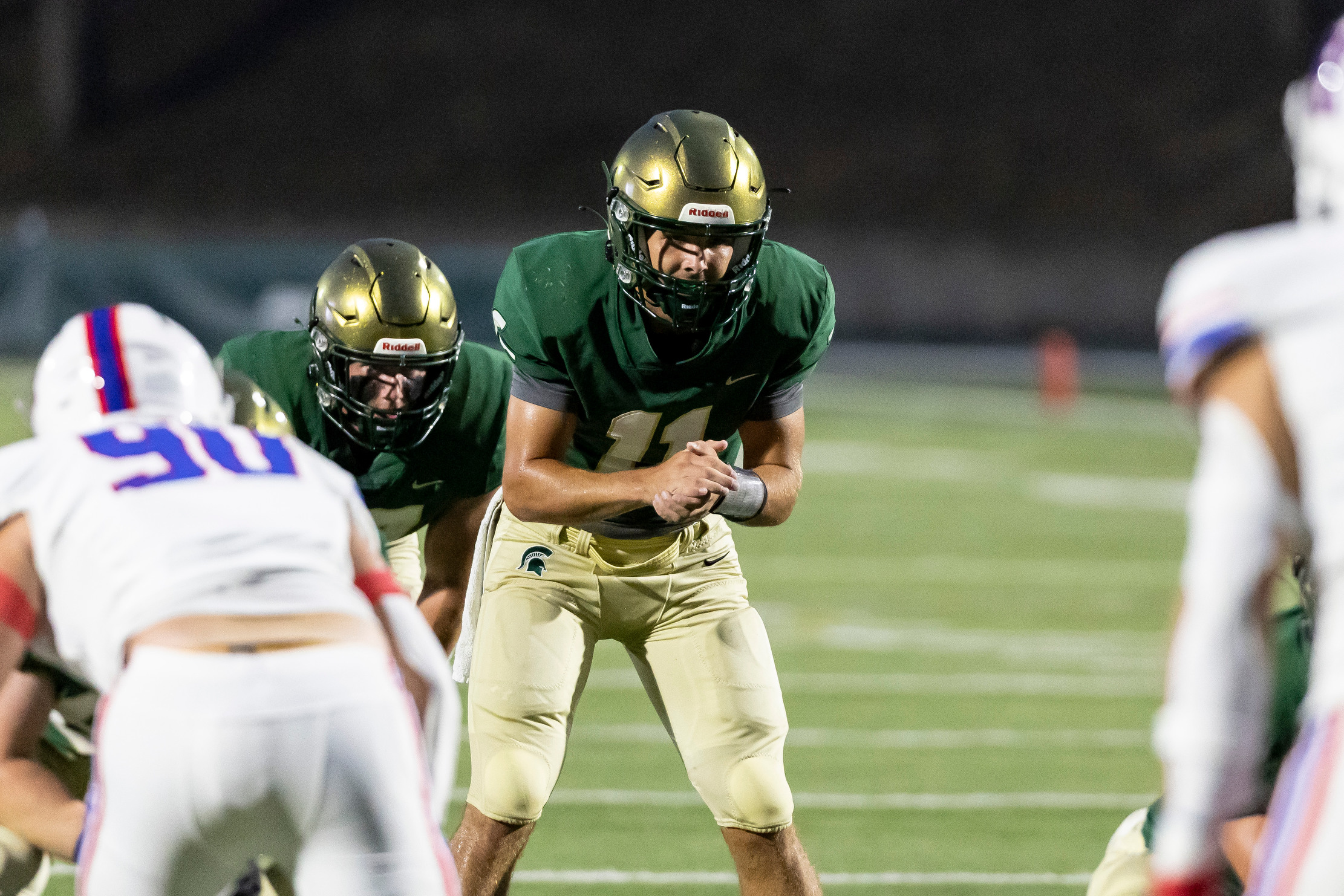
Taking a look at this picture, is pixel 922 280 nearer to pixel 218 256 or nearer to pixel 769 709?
pixel 218 256

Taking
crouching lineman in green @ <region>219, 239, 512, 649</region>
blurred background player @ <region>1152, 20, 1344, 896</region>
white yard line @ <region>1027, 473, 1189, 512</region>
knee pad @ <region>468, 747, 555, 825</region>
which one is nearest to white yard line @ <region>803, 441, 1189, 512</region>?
white yard line @ <region>1027, 473, 1189, 512</region>

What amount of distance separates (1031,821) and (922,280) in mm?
20366

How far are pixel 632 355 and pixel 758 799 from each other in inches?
37.7

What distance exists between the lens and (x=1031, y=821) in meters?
6.15

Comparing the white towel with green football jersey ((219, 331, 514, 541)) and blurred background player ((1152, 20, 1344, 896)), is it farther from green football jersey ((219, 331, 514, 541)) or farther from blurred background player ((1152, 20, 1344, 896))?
blurred background player ((1152, 20, 1344, 896))

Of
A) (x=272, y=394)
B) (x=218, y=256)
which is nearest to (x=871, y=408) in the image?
(x=218, y=256)

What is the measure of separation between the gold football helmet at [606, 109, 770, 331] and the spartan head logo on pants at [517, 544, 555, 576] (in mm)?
570

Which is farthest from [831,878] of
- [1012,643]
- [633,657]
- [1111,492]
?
[1111,492]

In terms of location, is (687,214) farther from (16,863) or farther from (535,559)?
(16,863)

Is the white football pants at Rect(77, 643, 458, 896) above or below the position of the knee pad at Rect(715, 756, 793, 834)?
above

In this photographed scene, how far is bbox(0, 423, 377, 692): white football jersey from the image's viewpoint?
2.70 metres

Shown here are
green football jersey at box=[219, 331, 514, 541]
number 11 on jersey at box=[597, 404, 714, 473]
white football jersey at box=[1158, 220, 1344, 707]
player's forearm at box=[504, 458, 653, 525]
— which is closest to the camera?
white football jersey at box=[1158, 220, 1344, 707]

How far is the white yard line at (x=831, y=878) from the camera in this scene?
211 inches

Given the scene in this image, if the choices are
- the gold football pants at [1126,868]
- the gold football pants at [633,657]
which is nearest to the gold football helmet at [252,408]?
the gold football pants at [633,657]
